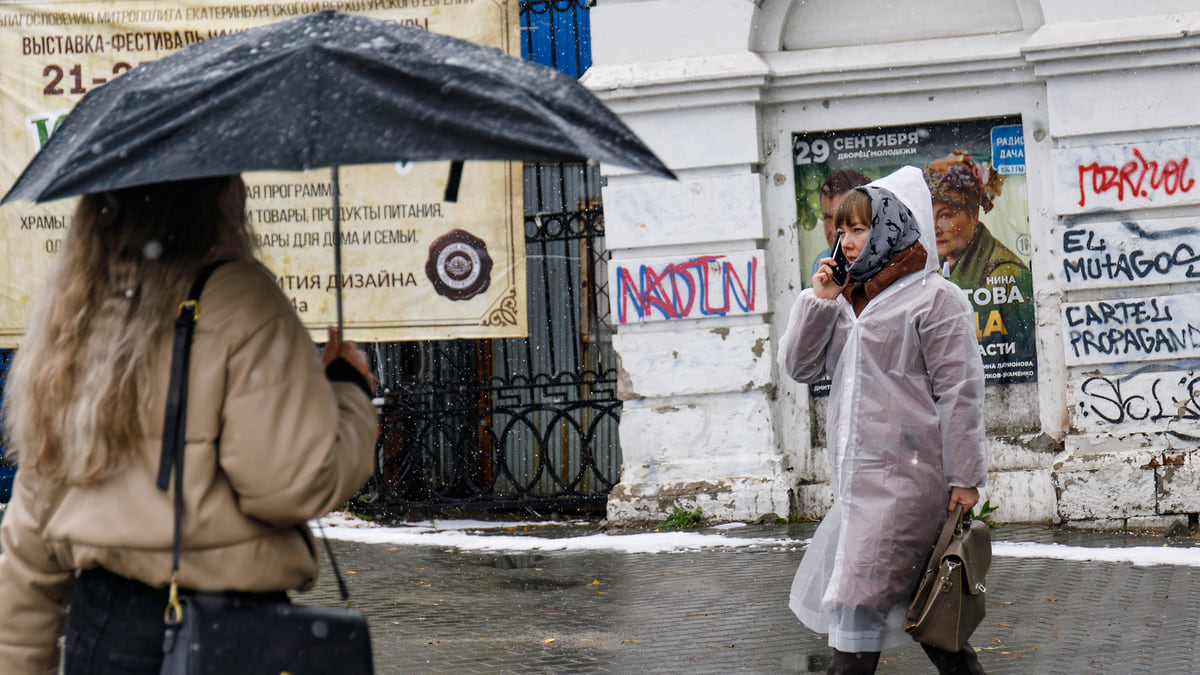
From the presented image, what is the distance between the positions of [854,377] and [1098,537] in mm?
4196

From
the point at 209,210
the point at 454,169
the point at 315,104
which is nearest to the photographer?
the point at 315,104

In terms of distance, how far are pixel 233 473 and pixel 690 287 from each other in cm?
636

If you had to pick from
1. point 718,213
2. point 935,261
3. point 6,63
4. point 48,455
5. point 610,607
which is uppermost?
point 6,63

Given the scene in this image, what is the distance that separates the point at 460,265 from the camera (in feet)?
29.1

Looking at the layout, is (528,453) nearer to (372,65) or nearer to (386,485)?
(386,485)

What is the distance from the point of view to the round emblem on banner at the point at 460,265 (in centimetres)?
884

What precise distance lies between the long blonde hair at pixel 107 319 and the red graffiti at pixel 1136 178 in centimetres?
646

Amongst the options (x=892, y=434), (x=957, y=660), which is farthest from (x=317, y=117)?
(x=957, y=660)

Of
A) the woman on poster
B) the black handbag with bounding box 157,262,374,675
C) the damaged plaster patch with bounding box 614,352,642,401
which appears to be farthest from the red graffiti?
the black handbag with bounding box 157,262,374,675

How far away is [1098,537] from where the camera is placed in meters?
7.65

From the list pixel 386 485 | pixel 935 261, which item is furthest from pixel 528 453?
pixel 935 261

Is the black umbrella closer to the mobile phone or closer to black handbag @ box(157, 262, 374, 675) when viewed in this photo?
black handbag @ box(157, 262, 374, 675)

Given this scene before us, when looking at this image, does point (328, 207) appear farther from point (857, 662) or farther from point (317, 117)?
point (317, 117)

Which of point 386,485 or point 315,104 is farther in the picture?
point 386,485
